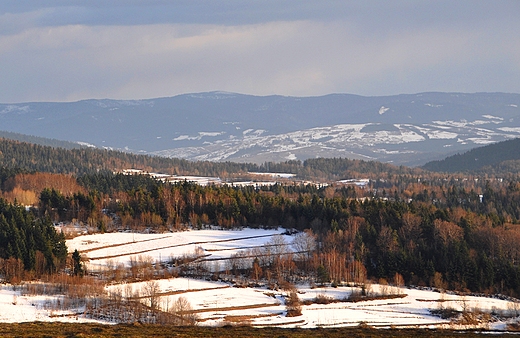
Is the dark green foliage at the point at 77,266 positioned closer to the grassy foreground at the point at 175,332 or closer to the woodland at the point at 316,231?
the woodland at the point at 316,231

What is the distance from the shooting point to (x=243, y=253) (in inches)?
3829

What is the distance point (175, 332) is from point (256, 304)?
2382 cm

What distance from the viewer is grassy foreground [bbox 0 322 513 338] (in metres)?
48.2

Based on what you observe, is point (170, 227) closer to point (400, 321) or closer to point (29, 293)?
point (29, 293)

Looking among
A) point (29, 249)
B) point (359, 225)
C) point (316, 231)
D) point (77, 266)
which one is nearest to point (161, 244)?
point (77, 266)

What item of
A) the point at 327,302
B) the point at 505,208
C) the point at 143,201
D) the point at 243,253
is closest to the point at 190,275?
the point at 243,253

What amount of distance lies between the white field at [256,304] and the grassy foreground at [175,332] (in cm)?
639

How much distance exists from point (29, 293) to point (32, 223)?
25883 millimetres

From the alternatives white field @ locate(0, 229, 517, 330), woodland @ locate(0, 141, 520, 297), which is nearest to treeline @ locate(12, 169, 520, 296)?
woodland @ locate(0, 141, 520, 297)

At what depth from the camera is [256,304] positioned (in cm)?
7369

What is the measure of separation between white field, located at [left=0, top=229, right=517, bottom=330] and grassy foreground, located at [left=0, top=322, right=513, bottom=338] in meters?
6.39

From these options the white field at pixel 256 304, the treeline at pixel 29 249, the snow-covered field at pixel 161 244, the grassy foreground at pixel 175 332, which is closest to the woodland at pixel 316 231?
the treeline at pixel 29 249

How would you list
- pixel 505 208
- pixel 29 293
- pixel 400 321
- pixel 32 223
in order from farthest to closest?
pixel 505 208 → pixel 32 223 → pixel 29 293 → pixel 400 321

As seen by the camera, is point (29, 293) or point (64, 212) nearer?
point (29, 293)
